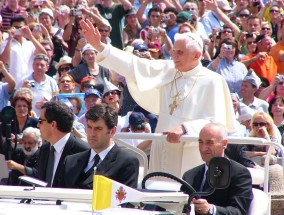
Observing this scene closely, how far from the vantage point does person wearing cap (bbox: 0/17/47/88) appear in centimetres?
1472

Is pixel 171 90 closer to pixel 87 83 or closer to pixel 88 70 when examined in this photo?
pixel 87 83

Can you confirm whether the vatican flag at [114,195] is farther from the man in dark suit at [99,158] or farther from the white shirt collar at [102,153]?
the white shirt collar at [102,153]

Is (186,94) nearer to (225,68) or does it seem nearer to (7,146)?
(7,146)

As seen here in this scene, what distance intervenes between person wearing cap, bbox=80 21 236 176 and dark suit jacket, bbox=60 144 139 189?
136cm

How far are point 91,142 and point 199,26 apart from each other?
422 inches

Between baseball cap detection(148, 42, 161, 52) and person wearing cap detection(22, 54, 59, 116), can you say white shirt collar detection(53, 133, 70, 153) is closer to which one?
person wearing cap detection(22, 54, 59, 116)

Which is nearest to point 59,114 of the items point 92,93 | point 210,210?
point 210,210

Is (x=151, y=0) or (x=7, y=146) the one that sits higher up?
(x=151, y=0)

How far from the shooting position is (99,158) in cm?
746

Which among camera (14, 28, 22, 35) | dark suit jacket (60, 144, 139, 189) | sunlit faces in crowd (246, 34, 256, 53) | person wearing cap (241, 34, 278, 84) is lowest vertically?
dark suit jacket (60, 144, 139, 189)

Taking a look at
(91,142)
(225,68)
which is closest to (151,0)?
(225,68)

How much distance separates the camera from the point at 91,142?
7.46 m

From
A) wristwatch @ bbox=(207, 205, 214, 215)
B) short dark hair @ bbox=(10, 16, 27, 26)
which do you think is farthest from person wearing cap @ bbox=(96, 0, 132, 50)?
wristwatch @ bbox=(207, 205, 214, 215)

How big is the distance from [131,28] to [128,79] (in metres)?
8.50
